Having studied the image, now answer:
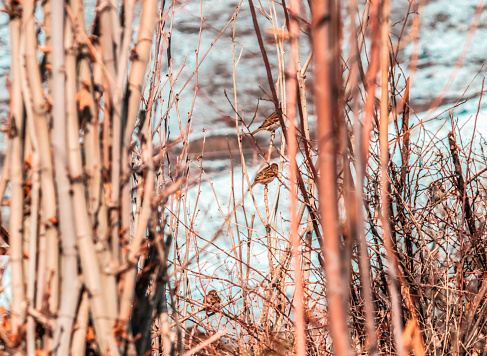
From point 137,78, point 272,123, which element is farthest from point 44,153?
point 272,123

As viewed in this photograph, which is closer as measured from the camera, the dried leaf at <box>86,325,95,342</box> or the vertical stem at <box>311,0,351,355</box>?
the vertical stem at <box>311,0,351,355</box>

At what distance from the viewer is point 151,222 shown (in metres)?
0.84

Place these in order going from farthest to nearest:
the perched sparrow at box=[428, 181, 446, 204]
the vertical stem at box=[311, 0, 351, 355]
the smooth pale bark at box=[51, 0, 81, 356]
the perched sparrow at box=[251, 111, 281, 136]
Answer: the perched sparrow at box=[251, 111, 281, 136], the perched sparrow at box=[428, 181, 446, 204], the smooth pale bark at box=[51, 0, 81, 356], the vertical stem at box=[311, 0, 351, 355]

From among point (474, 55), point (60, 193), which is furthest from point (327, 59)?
point (474, 55)

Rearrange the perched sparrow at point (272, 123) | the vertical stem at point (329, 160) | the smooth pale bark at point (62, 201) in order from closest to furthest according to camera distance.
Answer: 1. the vertical stem at point (329, 160)
2. the smooth pale bark at point (62, 201)
3. the perched sparrow at point (272, 123)

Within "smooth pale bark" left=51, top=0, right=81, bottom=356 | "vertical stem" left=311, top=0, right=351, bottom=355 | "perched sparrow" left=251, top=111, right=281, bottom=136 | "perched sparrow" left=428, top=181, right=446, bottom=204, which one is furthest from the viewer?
"perched sparrow" left=251, top=111, right=281, bottom=136

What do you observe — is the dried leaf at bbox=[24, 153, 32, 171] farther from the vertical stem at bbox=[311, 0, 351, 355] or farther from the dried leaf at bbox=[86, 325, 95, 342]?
the vertical stem at bbox=[311, 0, 351, 355]

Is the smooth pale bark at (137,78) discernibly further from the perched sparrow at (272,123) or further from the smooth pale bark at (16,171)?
the perched sparrow at (272,123)

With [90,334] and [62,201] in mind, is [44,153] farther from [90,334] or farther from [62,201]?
[90,334]

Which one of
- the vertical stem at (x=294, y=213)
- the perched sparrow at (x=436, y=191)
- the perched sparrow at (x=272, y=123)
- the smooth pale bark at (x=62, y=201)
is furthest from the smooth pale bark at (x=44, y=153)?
the perched sparrow at (x=272, y=123)

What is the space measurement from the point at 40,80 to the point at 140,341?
1.35 feet

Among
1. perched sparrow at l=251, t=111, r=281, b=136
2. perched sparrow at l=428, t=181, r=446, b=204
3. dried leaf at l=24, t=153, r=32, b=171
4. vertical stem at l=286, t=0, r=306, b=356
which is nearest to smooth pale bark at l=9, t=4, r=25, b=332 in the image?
dried leaf at l=24, t=153, r=32, b=171

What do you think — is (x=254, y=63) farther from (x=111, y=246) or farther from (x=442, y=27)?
(x=111, y=246)

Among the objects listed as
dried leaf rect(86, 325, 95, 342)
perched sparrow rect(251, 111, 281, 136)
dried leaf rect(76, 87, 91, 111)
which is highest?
perched sparrow rect(251, 111, 281, 136)
